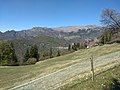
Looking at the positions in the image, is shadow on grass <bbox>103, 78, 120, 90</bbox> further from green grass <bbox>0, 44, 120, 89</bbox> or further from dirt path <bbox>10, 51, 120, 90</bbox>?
green grass <bbox>0, 44, 120, 89</bbox>

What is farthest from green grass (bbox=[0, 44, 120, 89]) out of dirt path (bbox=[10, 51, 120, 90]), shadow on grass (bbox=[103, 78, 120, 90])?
shadow on grass (bbox=[103, 78, 120, 90])

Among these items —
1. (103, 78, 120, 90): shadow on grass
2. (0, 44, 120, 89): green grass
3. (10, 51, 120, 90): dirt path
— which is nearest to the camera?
(103, 78, 120, 90): shadow on grass

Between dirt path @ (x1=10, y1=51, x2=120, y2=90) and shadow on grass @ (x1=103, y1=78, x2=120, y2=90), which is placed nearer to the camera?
shadow on grass @ (x1=103, y1=78, x2=120, y2=90)

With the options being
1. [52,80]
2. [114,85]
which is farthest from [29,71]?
[114,85]

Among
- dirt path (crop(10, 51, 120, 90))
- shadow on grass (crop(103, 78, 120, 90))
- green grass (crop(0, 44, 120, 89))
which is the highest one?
shadow on grass (crop(103, 78, 120, 90))

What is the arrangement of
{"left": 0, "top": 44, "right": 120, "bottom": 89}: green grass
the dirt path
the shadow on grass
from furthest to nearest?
1. {"left": 0, "top": 44, "right": 120, "bottom": 89}: green grass
2. the dirt path
3. the shadow on grass

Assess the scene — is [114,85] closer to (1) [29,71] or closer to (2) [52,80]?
(2) [52,80]

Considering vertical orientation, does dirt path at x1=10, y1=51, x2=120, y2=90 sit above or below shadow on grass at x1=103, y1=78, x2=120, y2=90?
below

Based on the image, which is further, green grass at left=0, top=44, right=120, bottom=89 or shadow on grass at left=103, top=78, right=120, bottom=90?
green grass at left=0, top=44, right=120, bottom=89

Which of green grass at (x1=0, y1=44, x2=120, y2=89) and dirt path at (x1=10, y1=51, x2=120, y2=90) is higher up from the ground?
dirt path at (x1=10, y1=51, x2=120, y2=90)

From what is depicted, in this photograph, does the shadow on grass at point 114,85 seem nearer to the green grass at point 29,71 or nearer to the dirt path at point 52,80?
the dirt path at point 52,80

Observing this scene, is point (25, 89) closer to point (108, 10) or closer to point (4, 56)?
point (108, 10)

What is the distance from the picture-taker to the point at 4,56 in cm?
13550

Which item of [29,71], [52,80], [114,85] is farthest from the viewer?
[29,71]
